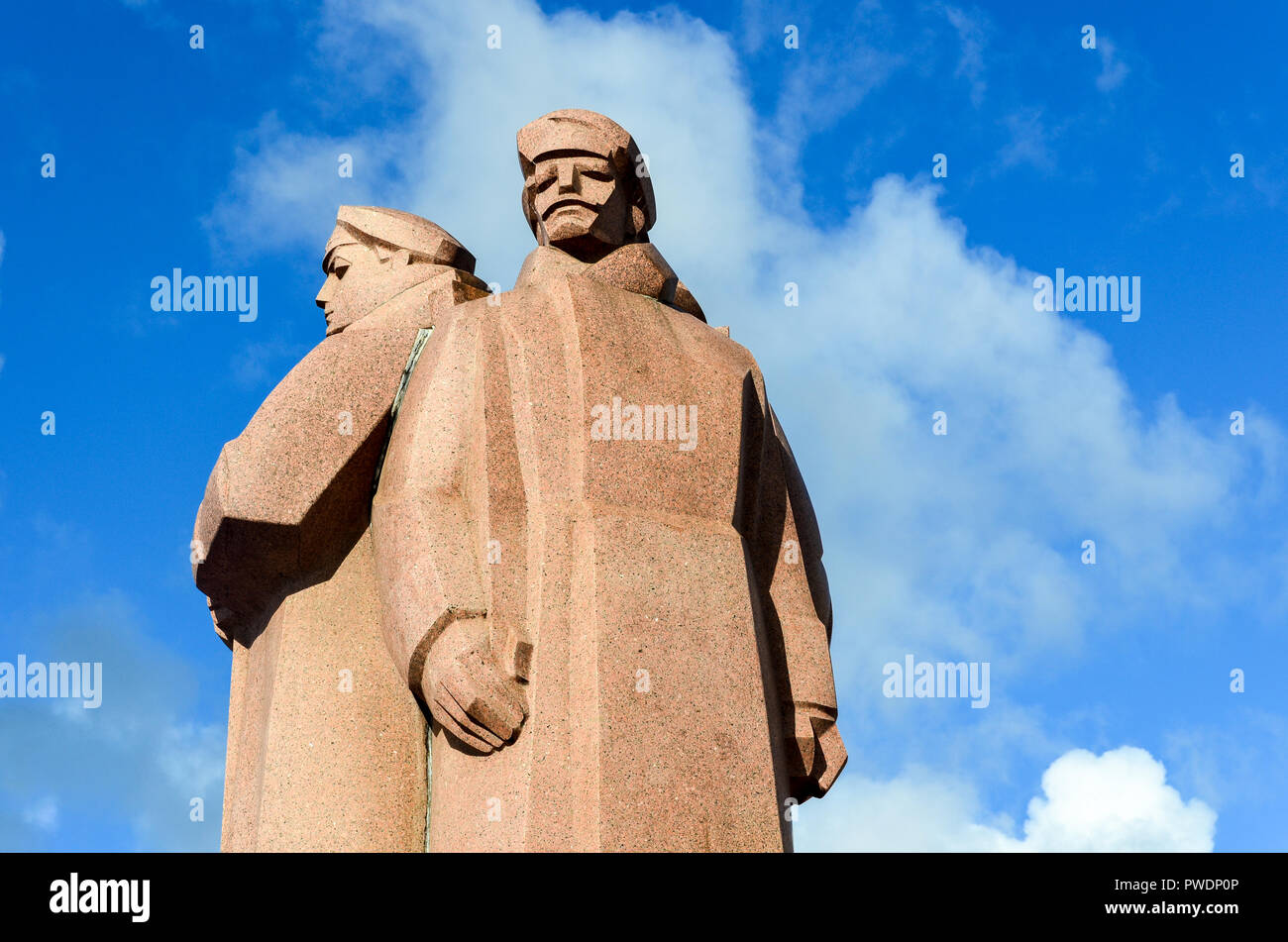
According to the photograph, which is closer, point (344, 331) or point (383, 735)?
point (383, 735)

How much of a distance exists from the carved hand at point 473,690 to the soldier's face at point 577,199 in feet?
8.00

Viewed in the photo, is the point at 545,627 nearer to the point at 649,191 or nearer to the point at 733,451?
the point at 733,451

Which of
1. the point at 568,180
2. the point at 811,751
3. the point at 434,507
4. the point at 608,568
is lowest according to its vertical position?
the point at 811,751

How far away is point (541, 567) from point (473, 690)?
0.68 metres

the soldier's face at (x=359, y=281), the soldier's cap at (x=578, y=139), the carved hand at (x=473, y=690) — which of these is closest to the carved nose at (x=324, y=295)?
the soldier's face at (x=359, y=281)

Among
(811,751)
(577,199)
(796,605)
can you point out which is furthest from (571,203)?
(811,751)

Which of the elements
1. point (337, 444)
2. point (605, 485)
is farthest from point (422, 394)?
point (605, 485)

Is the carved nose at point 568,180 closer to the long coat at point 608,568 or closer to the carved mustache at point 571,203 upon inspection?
the carved mustache at point 571,203

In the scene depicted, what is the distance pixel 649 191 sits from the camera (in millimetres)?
10148

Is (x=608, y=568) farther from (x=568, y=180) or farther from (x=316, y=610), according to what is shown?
(x=568, y=180)

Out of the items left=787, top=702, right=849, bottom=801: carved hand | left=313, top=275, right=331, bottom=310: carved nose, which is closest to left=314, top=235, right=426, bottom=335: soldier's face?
left=313, top=275, right=331, bottom=310: carved nose

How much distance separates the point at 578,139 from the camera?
971 centimetres

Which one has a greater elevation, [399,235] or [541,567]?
[399,235]
